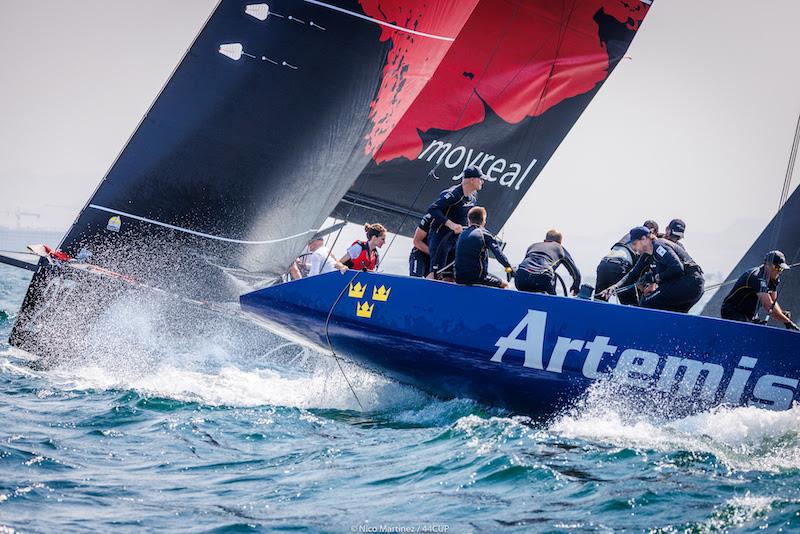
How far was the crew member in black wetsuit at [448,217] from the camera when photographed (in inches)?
261

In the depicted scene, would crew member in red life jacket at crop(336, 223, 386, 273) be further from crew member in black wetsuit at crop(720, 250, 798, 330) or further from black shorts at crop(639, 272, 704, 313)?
crew member in black wetsuit at crop(720, 250, 798, 330)

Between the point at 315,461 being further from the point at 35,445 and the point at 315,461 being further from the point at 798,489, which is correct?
the point at 798,489

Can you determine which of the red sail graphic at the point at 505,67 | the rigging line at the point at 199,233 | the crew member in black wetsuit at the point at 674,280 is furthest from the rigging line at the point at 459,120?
the crew member in black wetsuit at the point at 674,280

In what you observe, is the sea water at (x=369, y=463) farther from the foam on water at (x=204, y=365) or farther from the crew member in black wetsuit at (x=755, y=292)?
the crew member in black wetsuit at (x=755, y=292)

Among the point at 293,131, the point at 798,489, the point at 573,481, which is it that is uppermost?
the point at 293,131

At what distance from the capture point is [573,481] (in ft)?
14.0

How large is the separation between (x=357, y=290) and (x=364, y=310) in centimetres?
17

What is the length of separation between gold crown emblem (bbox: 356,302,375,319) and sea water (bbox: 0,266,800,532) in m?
0.68

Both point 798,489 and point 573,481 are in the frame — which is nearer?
point 798,489

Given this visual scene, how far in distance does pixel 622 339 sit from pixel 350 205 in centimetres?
530

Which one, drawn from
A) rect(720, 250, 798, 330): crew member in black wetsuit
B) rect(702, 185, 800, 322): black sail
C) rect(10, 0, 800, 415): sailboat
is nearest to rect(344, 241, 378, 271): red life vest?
rect(10, 0, 800, 415): sailboat

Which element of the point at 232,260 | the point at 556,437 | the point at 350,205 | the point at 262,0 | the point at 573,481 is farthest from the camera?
the point at 350,205


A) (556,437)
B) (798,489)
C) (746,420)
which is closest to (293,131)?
(556,437)

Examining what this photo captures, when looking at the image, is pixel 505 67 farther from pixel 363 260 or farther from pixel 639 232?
pixel 639 232
